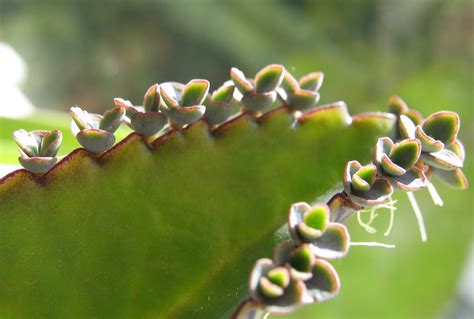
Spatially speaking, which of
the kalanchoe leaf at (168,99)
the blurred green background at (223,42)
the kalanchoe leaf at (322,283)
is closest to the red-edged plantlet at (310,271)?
the kalanchoe leaf at (322,283)

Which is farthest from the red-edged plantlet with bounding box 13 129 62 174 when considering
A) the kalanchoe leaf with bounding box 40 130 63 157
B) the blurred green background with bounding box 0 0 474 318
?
the blurred green background with bounding box 0 0 474 318

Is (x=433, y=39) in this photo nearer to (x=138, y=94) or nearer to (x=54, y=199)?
(x=138, y=94)

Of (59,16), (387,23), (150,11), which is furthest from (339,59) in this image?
(59,16)

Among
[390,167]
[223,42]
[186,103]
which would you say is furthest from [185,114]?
[223,42]

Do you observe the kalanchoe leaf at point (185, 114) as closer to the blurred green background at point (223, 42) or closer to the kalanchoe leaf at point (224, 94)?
the kalanchoe leaf at point (224, 94)

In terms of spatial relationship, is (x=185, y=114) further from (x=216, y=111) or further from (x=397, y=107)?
(x=397, y=107)

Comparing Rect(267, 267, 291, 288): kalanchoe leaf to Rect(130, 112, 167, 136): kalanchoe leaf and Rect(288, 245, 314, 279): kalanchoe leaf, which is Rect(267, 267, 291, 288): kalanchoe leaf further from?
Rect(130, 112, 167, 136): kalanchoe leaf
